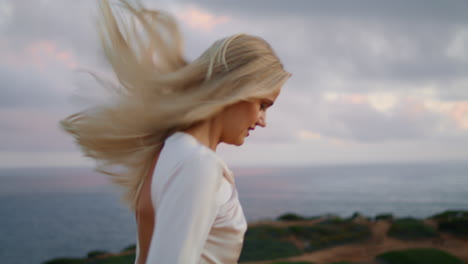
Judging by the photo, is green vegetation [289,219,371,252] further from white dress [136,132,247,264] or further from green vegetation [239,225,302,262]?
white dress [136,132,247,264]

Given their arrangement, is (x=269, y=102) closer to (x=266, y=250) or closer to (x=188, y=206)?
(x=188, y=206)

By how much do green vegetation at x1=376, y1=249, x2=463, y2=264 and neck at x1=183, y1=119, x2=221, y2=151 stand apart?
28.4ft

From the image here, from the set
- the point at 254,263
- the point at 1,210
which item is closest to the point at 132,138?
the point at 254,263

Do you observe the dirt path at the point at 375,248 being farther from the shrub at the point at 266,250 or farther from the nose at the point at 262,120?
the nose at the point at 262,120

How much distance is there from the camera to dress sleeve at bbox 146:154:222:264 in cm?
148

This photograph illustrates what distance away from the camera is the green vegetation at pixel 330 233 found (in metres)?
11.8

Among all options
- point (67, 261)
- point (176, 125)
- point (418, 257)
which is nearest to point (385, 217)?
point (418, 257)

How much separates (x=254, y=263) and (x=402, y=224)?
538 cm

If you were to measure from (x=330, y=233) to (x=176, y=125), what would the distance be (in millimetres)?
11441

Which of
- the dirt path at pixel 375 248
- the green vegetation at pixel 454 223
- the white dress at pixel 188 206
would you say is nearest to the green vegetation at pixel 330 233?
the dirt path at pixel 375 248

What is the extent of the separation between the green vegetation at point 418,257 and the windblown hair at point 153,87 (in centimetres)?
843

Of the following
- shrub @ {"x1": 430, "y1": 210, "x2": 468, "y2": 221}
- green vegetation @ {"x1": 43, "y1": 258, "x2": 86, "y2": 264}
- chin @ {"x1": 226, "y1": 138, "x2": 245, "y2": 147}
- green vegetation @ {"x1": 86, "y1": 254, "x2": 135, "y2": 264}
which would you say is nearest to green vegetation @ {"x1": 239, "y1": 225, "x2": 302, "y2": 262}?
green vegetation @ {"x1": 86, "y1": 254, "x2": 135, "y2": 264}

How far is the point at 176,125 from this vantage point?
1.90 m

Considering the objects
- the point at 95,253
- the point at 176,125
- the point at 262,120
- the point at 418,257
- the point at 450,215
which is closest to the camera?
the point at 176,125
